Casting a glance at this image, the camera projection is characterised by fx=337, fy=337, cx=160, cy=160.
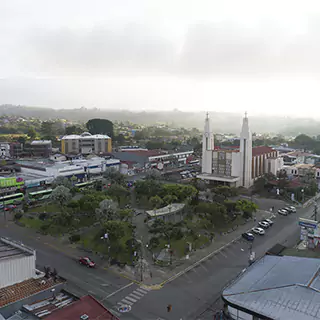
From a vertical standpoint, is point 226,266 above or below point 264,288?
below

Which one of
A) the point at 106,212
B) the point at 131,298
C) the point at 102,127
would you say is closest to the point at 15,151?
the point at 102,127

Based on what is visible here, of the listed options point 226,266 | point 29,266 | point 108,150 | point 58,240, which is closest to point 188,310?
point 226,266

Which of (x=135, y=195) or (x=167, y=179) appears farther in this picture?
(x=167, y=179)

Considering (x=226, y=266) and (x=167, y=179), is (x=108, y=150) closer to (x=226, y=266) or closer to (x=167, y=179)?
(x=167, y=179)

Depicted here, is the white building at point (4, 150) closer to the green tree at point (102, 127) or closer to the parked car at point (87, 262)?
the green tree at point (102, 127)

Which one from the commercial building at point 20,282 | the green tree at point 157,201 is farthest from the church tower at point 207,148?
the commercial building at point 20,282

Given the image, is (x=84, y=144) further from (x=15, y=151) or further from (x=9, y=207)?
(x=9, y=207)

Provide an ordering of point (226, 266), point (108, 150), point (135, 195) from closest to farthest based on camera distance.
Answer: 1. point (226, 266)
2. point (135, 195)
3. point (108, 150)

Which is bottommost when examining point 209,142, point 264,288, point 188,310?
point 188,310
